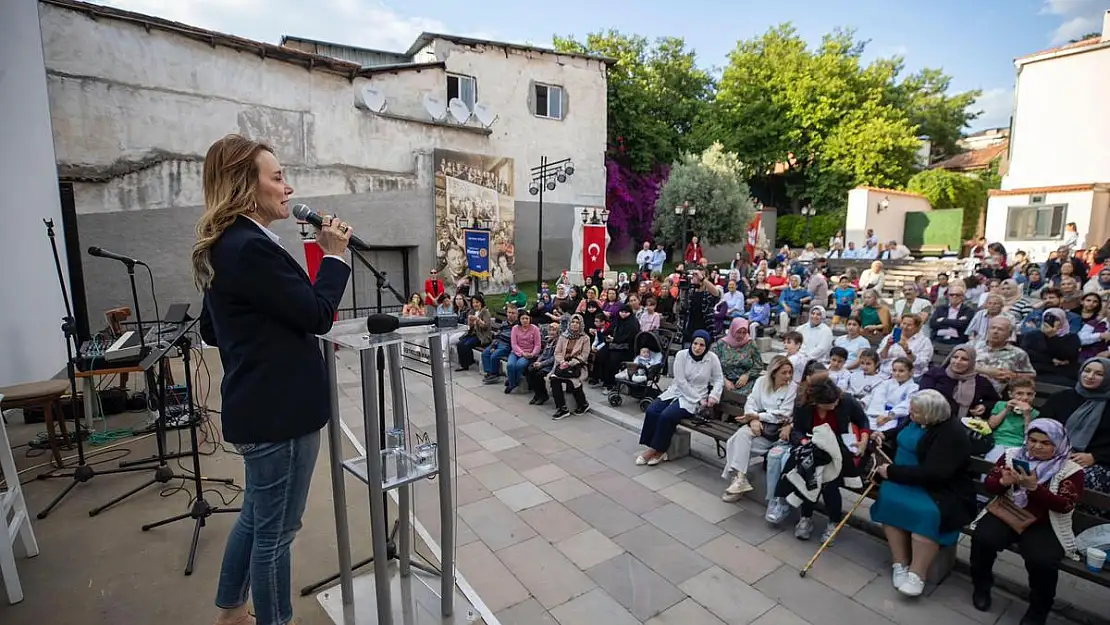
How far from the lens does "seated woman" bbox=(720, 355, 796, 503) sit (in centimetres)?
439

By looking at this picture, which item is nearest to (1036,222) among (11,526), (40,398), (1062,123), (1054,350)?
(1062,123)

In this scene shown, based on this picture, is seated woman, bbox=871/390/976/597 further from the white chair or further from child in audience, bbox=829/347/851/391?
the white chair

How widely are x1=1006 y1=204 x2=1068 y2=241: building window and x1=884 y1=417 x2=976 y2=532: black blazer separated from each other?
1831cm

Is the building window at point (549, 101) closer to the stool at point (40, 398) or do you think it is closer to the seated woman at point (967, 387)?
the seated woman at point (967, 387)

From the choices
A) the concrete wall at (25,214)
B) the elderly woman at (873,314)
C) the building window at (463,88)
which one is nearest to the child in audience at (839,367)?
the elderly woman at (873,314)

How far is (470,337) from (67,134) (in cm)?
813

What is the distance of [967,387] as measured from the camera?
15.8 feet

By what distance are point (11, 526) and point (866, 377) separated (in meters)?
6.70

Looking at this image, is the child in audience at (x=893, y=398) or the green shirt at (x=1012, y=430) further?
the child in audience at (x=893, y=398)

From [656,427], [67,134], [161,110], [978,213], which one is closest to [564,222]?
[161,110]

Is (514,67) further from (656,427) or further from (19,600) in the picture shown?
(19,600)

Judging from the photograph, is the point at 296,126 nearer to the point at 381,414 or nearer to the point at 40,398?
the point at 40,398

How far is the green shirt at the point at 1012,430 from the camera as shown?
423 centimetres

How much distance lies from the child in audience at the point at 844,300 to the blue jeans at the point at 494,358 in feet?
19.6
